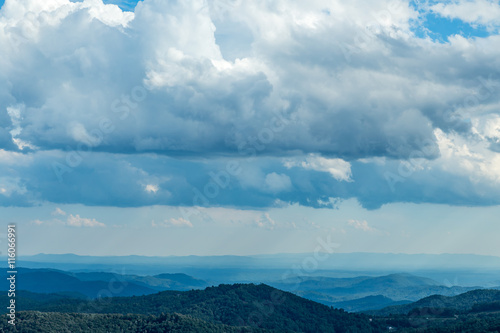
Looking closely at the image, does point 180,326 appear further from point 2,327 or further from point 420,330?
point 420,330

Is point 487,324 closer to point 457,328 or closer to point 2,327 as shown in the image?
point 457,328

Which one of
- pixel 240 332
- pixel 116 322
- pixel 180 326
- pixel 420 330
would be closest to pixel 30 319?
pixel 116 322

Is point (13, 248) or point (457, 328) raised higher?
point (13, 248)

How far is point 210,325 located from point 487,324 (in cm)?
9177

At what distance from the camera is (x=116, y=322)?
196m

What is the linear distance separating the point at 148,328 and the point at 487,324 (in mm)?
111170

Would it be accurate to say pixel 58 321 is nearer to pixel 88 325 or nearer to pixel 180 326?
pixel 88 325

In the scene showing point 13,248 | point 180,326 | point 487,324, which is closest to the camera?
point 13,248

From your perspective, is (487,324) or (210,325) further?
(210,325)

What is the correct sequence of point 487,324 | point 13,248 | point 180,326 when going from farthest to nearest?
point 180,326
point 487,324
point 13,248

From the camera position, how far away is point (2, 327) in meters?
183

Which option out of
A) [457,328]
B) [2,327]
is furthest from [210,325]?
[457,328]

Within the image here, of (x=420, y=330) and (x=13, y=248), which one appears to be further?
(x=420, y=330)

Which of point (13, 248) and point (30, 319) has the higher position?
point (13, 248)
